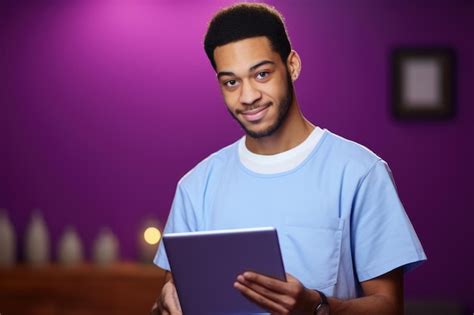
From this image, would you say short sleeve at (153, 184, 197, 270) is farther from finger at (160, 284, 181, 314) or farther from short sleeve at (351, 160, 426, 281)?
short sleeve at (351, 160, 426, 281)

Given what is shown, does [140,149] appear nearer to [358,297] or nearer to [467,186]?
[467,186]

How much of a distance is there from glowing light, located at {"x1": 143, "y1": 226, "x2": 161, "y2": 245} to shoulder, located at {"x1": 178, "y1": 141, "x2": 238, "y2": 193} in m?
2.23

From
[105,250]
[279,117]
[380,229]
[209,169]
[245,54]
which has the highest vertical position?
[245,54]

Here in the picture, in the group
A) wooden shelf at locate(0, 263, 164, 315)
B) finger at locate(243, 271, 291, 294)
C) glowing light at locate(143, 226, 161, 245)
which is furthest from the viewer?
glowing light at locate(143, 226, 161, 245)

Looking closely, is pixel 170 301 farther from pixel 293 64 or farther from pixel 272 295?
pixel 293 64

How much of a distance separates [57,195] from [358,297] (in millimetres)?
2671

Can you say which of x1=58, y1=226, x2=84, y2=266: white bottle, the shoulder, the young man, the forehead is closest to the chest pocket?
the young man

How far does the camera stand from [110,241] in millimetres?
4160

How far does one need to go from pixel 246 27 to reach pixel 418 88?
7.93 ft

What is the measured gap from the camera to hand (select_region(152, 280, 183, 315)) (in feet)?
5.72

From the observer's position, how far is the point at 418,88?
4.09m

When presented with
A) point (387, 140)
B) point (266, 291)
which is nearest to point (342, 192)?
point (266, 291)

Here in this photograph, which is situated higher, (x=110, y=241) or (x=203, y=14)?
(x=203, y=14)

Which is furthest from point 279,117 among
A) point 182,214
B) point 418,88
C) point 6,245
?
point 6,245
